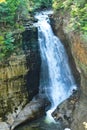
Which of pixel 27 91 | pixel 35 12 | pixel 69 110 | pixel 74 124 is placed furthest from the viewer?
pixel 35 12

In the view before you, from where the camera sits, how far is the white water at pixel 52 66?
20.1 meters

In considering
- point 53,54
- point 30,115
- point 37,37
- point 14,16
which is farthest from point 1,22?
point 30,115

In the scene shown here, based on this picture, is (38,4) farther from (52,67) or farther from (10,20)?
(52,67)

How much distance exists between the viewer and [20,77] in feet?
62.4

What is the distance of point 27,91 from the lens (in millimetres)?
19547

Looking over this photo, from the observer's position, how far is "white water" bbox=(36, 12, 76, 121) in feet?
66.0

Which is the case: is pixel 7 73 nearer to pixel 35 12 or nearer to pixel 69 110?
pixel 69 110

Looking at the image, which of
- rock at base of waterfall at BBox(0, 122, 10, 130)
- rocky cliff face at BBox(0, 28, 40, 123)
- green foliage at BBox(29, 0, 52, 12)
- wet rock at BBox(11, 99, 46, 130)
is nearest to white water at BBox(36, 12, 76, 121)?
rocky cliff face at BBox(0, 28, 40, 123)

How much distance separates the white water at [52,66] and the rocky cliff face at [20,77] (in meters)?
0.48

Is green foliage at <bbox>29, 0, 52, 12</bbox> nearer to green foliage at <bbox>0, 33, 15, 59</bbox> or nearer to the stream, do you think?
the stream

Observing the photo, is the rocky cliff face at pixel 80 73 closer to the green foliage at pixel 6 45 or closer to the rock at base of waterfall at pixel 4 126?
the green foliage at pixel 6 45

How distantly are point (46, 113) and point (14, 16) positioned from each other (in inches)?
233

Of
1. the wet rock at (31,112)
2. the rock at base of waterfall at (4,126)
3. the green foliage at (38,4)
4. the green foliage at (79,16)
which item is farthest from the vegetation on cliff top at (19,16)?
the rock at base of waterfall at (4,126)

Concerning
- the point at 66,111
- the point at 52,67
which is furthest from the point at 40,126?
the point at 52,67
